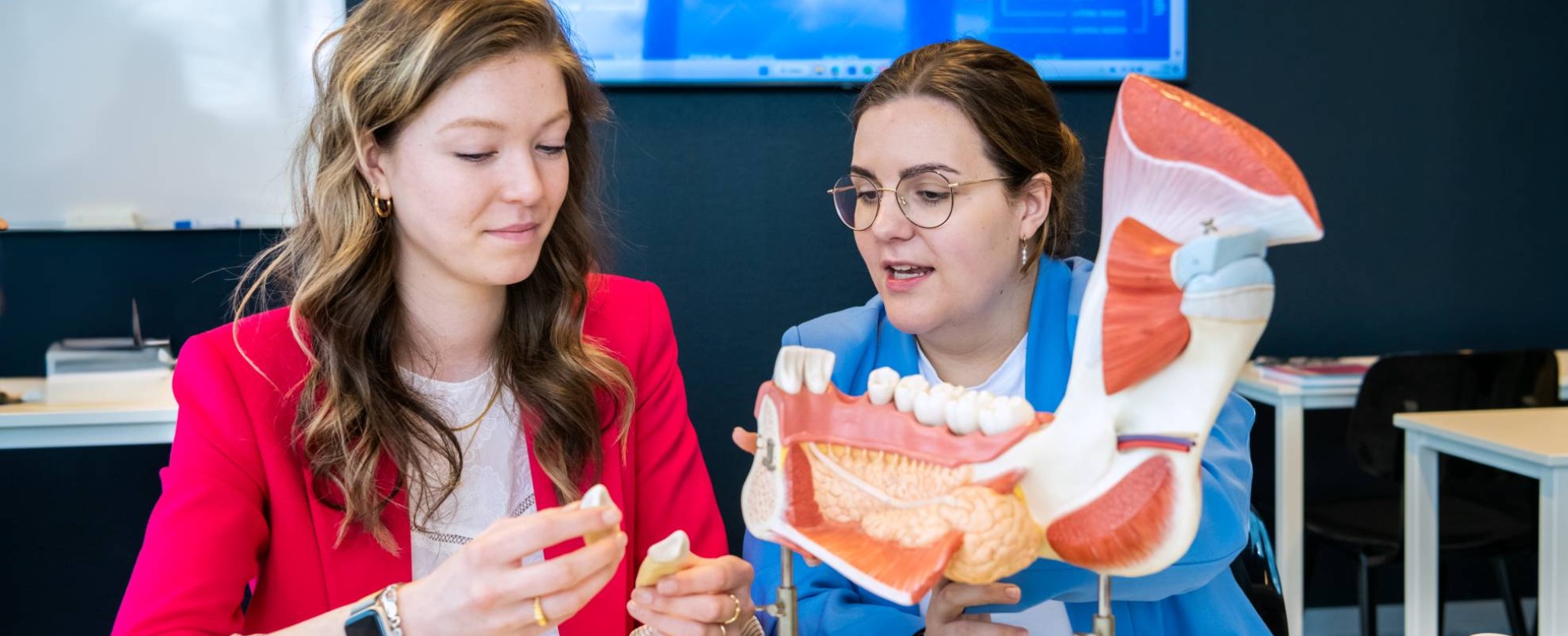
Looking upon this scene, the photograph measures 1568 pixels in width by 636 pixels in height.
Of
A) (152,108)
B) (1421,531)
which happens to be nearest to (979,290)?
(1421,531)

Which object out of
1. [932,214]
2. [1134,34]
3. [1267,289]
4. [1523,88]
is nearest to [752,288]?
[1134,34]

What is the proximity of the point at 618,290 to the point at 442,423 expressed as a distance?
31 centimetres

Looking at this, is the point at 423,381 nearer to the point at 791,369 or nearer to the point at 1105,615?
the point at 791,369

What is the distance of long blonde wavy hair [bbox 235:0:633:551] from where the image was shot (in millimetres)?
1213

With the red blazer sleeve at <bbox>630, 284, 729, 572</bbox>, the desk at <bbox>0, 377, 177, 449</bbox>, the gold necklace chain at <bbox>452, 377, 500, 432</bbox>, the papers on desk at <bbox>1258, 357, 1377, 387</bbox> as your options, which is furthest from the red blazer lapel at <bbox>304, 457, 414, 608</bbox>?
the papers on desk at <bbox>1258, 357, 1377, 387</bbox>

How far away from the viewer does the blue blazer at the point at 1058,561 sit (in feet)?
3.62

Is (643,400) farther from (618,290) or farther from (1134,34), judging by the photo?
(1134,34)

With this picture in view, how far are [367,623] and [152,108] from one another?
286 centimetres

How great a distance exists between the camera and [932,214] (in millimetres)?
1383

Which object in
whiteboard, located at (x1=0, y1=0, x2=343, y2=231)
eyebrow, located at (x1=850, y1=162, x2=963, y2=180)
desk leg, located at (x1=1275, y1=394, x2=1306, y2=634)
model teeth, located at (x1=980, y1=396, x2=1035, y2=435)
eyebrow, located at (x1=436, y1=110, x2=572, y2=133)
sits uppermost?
whiteboard, located at (x1=0, y1=0, x2=343, y2=231)

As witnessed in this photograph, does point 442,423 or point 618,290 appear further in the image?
point 618,290

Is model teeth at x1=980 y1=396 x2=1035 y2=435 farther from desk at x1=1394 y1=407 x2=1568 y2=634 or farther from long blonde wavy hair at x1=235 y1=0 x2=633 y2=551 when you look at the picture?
desk at x1=1394 y1=407 x2=1568 y2=634

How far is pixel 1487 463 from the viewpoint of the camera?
2520 millimetres

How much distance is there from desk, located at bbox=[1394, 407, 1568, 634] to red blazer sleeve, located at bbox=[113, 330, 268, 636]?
229 cm
